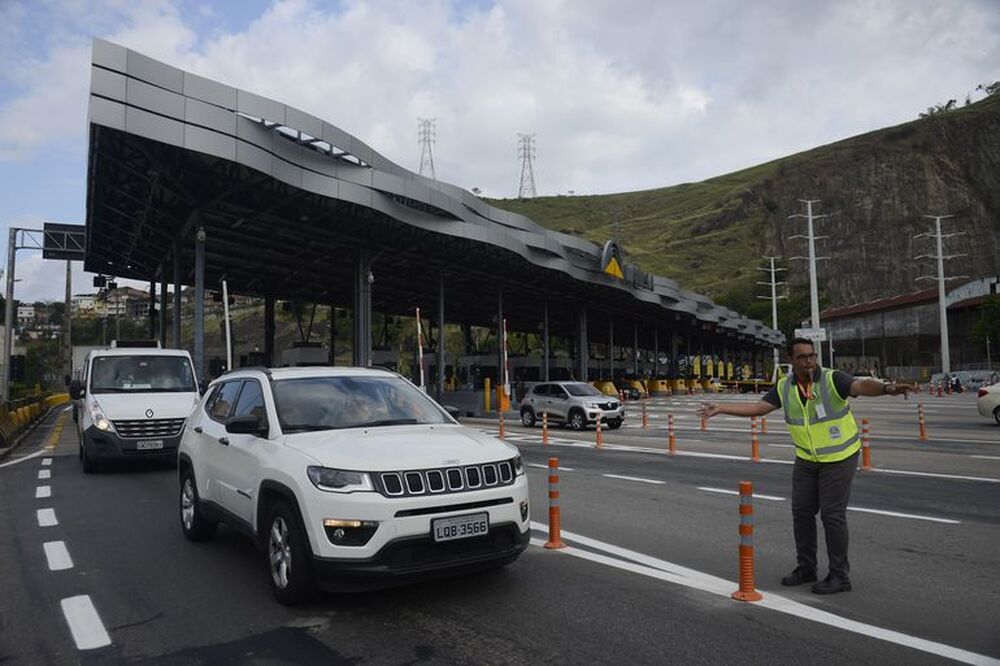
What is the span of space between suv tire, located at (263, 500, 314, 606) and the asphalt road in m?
0.14

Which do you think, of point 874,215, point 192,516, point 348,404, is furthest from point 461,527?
point 874,215

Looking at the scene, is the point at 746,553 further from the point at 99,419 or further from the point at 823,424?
the point at 99,419

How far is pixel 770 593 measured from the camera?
5.67 m

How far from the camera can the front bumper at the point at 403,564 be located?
4867 mm

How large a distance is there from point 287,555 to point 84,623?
1432mm

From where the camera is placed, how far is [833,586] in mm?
5637

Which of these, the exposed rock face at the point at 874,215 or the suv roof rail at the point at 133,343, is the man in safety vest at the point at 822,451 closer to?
the suv roof rail at the point at 133,343

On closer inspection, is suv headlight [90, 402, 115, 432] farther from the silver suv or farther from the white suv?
the silver suv

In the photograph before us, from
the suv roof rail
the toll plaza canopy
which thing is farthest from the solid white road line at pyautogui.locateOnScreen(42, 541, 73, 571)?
the toll plaza canopy

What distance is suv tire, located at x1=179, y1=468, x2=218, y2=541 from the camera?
7.43 m

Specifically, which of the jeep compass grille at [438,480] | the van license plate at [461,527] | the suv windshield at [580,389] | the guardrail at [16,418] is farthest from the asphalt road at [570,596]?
the suv windshield at [580,389]

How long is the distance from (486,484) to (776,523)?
4.58 m

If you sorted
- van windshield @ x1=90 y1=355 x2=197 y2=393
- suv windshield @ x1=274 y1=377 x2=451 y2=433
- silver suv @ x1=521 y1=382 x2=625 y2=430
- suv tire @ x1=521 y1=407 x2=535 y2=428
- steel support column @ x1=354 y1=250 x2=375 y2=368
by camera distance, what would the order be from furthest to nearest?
steel support column @ x1=354 y1=250 x2=375 y2=368
suv tire @ x1=521 y1=407 x2=535 y2=428
silver suv @ x1=521 y1=382 x2=625 y2=430
van windshield @ x1=90 y1=355 x2=197 y2=393
suv windshield @ x1=274 y1=377 x2=451 y2=433

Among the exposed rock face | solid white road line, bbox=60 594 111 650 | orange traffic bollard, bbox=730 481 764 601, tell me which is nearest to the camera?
solid white road line, bbox=60 594 111 650
